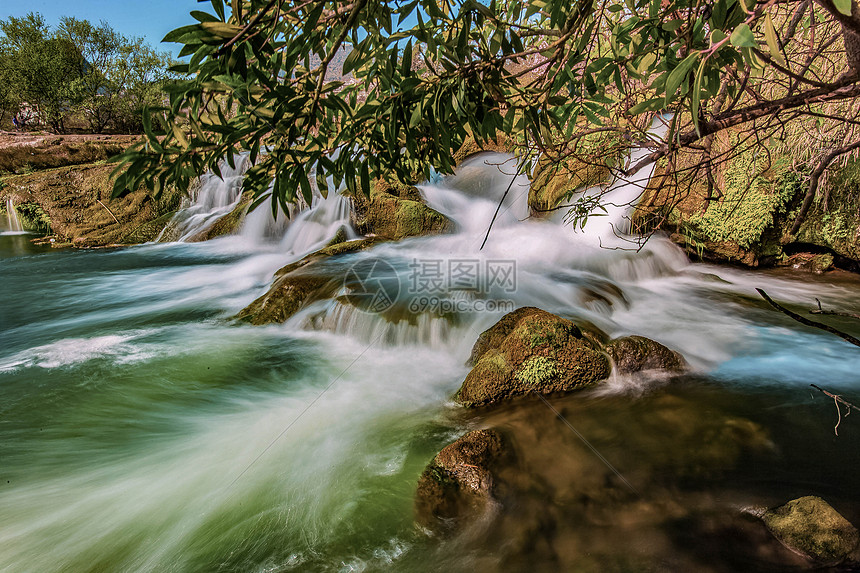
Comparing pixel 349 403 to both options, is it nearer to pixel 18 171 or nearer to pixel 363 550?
pixel 363 550

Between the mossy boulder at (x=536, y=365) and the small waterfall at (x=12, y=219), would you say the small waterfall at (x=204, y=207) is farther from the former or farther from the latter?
the mossy boulder at (x=536, y=365)

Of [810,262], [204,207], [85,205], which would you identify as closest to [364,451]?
[810,262]

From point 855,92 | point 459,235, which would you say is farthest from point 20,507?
point 459,235

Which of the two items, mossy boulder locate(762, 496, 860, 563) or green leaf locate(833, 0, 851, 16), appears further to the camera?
mossy boulder locate(762, 496, 860, 563)

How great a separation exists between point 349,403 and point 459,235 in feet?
19.2

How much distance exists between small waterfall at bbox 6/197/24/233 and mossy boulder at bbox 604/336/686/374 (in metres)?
17.4

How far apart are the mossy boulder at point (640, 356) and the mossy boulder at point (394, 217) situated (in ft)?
18.8

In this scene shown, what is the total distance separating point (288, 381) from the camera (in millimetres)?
4727

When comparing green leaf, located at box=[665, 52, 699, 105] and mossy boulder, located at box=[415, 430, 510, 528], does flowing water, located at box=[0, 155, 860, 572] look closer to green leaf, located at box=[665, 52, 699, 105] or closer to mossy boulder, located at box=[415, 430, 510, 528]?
mossy boulder, located at box=[415, 430, 510, 528]

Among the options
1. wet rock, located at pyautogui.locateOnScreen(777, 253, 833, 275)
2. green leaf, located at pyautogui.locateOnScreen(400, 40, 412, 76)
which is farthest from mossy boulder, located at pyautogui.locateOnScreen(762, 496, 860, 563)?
wet rock, located at pyautogui.locateOnScreen(777, 253, 833, 275)

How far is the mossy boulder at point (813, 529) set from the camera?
2.28m

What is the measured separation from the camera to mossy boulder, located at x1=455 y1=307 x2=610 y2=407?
392 centimetres

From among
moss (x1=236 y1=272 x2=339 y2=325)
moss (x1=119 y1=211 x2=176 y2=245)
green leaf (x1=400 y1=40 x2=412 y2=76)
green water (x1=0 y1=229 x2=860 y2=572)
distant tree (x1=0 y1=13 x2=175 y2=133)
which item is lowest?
green water (x1=0 y1=229 x2=860 y2=572)

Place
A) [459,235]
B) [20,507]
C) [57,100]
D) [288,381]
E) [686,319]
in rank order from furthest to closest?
[57,100] < [459,235] < [686,319] < [288,381] < [20,507]
